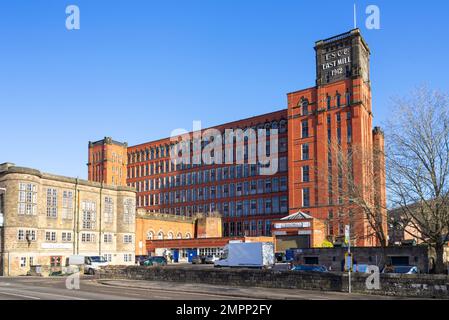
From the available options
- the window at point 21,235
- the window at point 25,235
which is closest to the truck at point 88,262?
the window at point 25,235

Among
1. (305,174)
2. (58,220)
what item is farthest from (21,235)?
(305,174)

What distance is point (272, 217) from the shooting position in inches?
4077

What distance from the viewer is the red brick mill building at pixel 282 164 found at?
289 ft

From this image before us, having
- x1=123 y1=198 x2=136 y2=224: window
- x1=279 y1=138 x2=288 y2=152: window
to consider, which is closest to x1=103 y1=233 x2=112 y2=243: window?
x1=123 y1=198 x2=136 y2=224: window

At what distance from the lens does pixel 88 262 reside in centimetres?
5331

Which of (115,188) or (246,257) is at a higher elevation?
(115,188)

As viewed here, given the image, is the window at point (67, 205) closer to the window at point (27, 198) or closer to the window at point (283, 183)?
the window at point (27, 198)

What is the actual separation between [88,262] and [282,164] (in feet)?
184

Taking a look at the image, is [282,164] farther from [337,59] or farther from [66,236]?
[66,236]

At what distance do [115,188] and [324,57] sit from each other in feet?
151

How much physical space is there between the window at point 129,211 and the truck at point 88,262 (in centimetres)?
1274

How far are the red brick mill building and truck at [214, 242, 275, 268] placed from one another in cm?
2006
